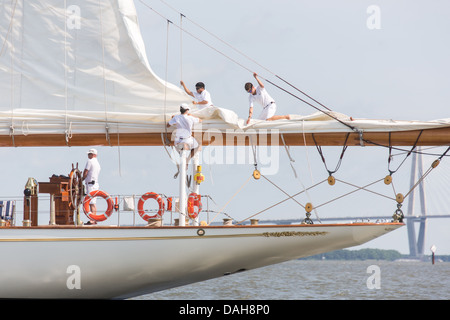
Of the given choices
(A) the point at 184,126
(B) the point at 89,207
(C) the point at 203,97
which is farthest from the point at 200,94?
(B) the point at 89,207

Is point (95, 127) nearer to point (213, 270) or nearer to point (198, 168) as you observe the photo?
point (198, 168)

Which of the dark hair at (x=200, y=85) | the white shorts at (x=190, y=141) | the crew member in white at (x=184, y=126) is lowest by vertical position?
the white shorts at (x=190, y=141)

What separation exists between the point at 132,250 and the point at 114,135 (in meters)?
2.47

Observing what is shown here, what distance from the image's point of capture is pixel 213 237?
15141 mm

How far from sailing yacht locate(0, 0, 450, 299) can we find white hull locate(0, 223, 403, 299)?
2cm

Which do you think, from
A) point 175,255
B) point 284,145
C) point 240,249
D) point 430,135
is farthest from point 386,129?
point 175,255

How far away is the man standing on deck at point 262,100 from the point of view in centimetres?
1622

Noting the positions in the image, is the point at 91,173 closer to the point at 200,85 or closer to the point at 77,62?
the point at 77,62

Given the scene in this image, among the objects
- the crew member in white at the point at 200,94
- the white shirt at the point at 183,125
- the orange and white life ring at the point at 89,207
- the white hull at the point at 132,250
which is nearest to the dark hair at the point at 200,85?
the crew member in white at the point at 200,94

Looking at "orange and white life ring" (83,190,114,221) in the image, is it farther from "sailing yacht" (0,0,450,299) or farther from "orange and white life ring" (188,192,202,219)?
"orange and white life ring" (188,192,202,219)

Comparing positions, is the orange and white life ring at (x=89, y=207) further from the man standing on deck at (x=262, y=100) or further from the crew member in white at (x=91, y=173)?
the man standing on deck at (x=262, y=100)

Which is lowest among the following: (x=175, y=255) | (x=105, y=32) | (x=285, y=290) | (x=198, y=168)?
(x=285, y=290)
